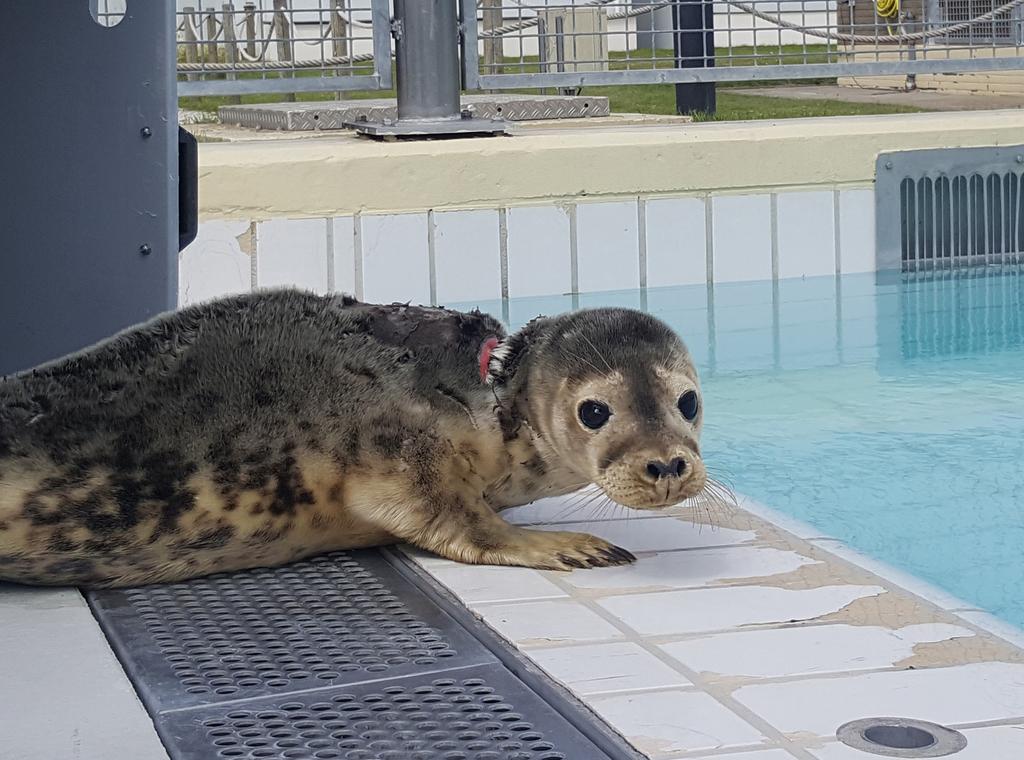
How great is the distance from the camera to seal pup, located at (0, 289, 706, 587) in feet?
9.17

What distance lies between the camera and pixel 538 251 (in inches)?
247

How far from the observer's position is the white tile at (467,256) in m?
6.17

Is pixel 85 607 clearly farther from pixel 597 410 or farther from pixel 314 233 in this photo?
pixel 314 233

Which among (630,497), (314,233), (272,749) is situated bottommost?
(272,749)

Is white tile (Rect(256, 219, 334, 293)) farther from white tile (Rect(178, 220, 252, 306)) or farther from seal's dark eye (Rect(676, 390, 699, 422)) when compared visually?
seal's dark eye (Rect(676, 390, 699, 422))

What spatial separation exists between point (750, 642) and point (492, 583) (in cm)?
54

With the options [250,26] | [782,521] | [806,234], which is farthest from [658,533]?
[250,26]

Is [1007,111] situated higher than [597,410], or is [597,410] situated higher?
[1007,111]

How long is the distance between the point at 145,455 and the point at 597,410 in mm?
780

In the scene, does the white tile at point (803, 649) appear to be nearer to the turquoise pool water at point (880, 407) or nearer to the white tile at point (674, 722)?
the white tile at point (674, 722)

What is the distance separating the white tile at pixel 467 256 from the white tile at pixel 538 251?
63 mm

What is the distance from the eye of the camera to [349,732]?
215 cm

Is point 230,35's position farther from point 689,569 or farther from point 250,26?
A: point 689,569

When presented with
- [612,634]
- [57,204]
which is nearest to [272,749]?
[612,634]
